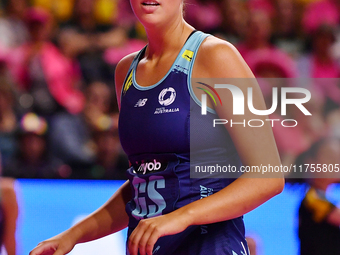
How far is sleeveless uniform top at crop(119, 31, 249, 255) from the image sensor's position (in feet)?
3.93

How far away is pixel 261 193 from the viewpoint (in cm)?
111

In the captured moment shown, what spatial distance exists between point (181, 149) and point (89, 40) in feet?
12.9

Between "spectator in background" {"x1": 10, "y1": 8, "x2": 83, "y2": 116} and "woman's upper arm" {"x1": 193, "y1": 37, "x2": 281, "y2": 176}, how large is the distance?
3255mm

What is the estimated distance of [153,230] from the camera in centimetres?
103

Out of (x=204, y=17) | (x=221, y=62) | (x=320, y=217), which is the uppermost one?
(x=204, y=17)

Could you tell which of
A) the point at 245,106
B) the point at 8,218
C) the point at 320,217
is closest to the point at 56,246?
the point at 245,106

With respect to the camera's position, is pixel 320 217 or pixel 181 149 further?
pixel 320 217

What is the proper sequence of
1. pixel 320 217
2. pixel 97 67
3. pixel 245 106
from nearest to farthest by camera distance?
1. pixel 245 106
2. pixel 320 217
3. pixel 97 67

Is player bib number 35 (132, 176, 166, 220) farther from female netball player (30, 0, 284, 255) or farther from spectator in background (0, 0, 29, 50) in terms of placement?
spectator in background (0, 0, 29, 50)

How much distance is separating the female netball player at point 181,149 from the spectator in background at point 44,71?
3076mm

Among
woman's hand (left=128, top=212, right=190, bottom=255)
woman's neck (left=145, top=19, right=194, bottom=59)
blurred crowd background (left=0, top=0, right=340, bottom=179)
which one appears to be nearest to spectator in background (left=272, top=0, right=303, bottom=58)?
blurred crowd background (left=0, top=0, right=340, bottom=179)

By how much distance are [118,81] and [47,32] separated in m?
3.32

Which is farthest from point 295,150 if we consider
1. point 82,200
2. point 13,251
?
point 13,251

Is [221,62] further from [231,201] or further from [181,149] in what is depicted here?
[231,201]
